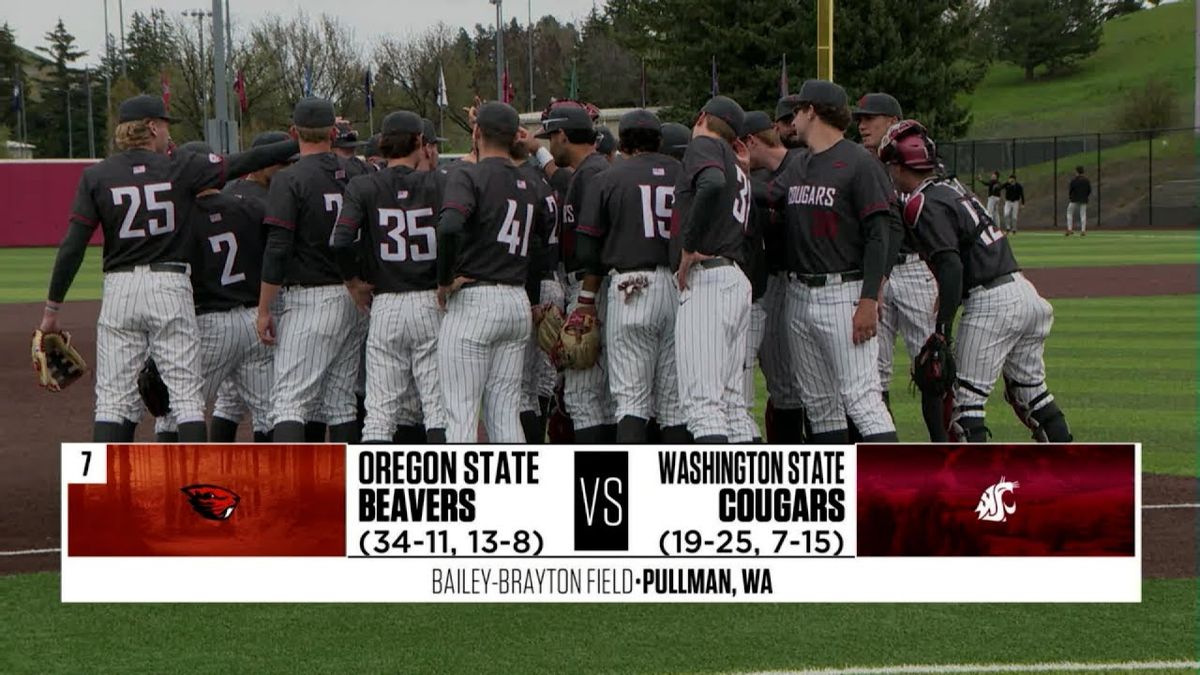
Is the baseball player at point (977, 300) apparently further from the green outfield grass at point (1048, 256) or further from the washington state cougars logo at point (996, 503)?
the green outfield grass at point (1048, 256)

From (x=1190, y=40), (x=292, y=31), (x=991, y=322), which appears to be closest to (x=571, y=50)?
(x=292, y=31)

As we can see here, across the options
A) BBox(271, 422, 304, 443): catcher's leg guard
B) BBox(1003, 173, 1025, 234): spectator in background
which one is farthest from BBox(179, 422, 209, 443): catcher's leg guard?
BBox(1003, 173, 1025, 234): spectator in background

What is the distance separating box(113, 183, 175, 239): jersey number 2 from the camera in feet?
23.5

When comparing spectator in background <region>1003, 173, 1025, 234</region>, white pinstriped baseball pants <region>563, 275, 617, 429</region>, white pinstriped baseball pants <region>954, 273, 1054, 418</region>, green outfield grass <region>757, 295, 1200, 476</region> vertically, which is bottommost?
green outfield grass <region>757, 295, 1200, 476</region>

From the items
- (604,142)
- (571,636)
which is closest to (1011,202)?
(604,142)

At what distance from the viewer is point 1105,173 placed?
51.8m

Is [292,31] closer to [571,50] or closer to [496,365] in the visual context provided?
[571,50]

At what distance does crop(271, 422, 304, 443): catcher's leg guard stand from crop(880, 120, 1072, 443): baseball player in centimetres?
331

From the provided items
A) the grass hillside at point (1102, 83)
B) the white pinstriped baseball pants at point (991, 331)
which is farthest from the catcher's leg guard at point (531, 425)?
the grass hillside at point (1102, 83)

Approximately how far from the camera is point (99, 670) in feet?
16.4

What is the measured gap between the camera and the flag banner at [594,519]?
5.16 meters

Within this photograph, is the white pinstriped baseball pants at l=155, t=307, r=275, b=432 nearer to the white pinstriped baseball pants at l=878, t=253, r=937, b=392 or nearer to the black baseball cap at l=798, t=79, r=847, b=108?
the black baseball cap at l=798, t=79, r=847, b=108

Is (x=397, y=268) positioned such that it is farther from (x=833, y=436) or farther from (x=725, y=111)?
(x=833, y=436)

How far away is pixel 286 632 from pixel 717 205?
9.20ft
